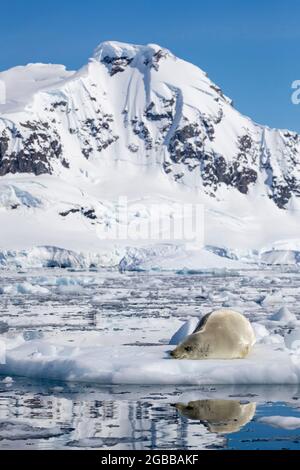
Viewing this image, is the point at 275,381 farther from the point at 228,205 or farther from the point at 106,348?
the point at 228,205

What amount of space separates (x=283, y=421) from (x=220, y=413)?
102 centimetres

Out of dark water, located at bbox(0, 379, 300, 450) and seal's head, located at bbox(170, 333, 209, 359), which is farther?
seal's head, located at bbox(170, 333, 209, 359)

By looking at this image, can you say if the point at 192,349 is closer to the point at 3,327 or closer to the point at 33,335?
the point at 33,335

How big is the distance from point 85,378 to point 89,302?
2176cm

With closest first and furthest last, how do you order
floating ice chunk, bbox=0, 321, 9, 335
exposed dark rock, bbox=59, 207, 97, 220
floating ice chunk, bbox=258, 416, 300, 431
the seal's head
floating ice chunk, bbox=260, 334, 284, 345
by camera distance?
floating ice chunk, bbox=258, 416, 300, 431, the seal's head, floating ice chunk, bbox=260, 334, 284, 345, floating ice chunk, bbox=0, 321, 9, 335, exposed dark rock, bbox=59, 207, 97, 220

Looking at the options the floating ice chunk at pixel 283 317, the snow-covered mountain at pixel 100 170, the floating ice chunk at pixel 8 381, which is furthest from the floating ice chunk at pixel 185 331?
the snow-covered mountain at pixel 100 170

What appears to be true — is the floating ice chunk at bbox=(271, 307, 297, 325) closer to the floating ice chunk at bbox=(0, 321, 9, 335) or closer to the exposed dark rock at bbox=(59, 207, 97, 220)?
the floating ice chunk at bbox=(0, 321, 9, 335)

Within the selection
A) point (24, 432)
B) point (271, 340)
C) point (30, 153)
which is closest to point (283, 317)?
point (271, 340)

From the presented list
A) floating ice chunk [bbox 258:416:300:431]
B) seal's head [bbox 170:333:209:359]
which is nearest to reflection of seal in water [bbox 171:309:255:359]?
seal's head [bbox 170:333:209:359]

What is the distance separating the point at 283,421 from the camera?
1069cm

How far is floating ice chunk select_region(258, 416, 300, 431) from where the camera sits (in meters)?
10.5

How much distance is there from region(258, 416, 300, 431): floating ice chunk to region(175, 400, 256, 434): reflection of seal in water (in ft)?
0.86

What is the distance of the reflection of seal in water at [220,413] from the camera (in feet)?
34.7

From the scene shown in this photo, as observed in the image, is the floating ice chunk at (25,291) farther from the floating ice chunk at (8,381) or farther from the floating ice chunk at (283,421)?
the floating ice chunk at (283,421)
